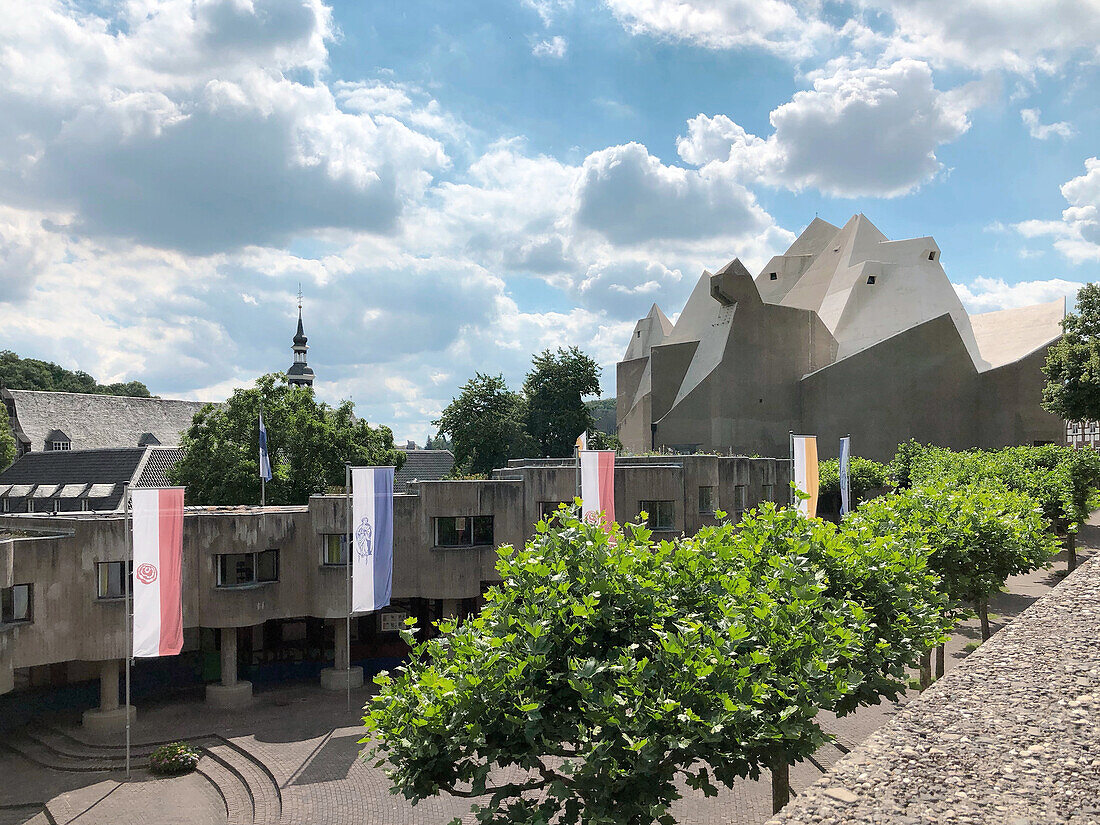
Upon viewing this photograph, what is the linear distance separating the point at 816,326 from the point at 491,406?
2973cm

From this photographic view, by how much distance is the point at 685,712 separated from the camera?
359 inches

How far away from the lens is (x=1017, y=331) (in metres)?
65.8

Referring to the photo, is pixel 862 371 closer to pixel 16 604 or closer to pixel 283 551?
pixel 283 551

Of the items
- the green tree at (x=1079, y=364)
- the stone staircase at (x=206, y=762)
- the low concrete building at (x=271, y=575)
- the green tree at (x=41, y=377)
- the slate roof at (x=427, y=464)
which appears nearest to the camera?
the stone staircase at (x=206, y=762)

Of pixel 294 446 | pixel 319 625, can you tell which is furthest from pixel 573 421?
pixel 319 625

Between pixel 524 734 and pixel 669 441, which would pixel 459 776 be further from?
pixel 669 441

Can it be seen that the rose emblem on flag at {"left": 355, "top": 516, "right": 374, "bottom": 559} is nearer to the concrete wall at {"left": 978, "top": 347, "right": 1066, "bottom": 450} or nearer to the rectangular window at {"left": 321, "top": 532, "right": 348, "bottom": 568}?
the rectangular window at {"left": 321, "top": 532, "right": 348, "bottom": 568}

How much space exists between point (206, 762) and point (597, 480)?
16.3 metres

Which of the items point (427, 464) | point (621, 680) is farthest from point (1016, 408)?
point (427, 464)

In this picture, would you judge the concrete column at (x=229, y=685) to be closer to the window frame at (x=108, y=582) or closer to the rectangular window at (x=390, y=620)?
the window frame at (x=108, y=582)

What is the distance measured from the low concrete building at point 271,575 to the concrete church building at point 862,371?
21.3 m

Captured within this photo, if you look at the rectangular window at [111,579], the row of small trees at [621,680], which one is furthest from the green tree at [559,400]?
the row of small trees at [621,680]

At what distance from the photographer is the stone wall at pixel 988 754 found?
5727 millimetres

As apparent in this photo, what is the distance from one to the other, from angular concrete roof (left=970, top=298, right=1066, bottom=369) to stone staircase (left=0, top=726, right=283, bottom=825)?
62775 millimetres
